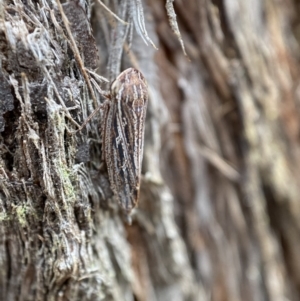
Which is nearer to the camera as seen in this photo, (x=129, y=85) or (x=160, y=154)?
(x=129, y=85)

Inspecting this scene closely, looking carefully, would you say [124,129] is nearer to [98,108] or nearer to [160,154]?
[98,108]

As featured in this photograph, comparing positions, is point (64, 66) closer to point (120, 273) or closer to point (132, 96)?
point (132, 96)

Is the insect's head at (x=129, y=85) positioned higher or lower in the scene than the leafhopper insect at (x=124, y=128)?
higher

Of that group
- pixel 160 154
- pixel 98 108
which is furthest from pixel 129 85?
pixel 160 154

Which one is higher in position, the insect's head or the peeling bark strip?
the insect's head

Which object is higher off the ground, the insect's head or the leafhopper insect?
the insect's head
